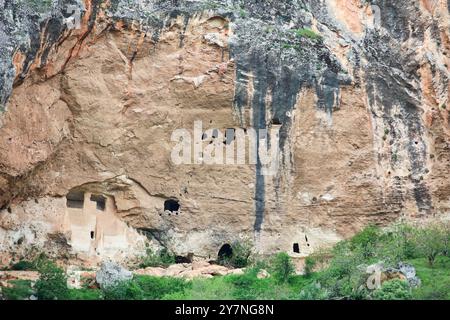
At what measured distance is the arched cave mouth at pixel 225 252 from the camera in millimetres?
36344

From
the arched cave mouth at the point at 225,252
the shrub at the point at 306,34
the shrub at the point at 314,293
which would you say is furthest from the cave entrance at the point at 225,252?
the shrub at the point at 306,34

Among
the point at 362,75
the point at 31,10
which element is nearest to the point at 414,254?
the point at 362,75

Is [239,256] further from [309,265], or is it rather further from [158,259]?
[158,259]

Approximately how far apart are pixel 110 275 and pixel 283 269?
6181mm

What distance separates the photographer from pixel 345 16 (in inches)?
1476

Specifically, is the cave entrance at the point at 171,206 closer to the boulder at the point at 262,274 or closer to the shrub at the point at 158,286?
the boulder at the point at 262,274

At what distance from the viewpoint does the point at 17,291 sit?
28922 mm

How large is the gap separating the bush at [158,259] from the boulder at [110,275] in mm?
3618

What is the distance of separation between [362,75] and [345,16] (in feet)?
8.78

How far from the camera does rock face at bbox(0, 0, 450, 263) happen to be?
35.4 metres

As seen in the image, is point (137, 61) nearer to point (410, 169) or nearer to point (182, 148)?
point (182, 148)

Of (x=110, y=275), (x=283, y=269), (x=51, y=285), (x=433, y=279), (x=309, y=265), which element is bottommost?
(x=51, y=285)

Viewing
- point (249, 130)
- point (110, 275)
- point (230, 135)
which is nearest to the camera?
point (110, 275)

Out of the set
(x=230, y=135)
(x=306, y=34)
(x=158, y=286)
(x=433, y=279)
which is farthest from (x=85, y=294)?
(x=306, y=34)
